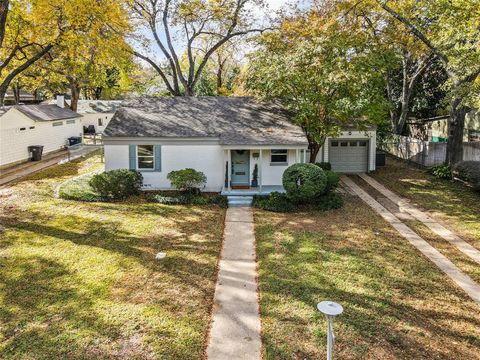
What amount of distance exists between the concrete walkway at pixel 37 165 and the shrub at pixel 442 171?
22.6m

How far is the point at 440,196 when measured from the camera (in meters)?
16.9

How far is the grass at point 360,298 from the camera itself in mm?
6410

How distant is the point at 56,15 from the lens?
54.7 ft

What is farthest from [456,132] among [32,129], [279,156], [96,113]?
[96,113]

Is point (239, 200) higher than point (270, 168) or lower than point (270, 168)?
lower

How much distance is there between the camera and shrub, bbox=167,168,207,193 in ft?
52.4

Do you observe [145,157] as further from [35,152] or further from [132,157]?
[35,152]

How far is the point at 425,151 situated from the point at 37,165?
24015 mm

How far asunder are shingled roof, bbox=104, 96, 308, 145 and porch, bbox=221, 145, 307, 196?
2.46 feet

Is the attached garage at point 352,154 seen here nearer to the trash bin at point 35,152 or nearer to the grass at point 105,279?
the grass at point 105,279

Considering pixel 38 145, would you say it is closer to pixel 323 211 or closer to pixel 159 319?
pixel 323 211

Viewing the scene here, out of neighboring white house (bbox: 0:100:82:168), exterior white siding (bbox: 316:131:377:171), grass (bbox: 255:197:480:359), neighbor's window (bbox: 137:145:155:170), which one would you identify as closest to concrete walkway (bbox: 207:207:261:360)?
grass (bbox: 255:197:480:359)

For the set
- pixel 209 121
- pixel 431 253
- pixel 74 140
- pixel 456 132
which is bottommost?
pixel 431 253

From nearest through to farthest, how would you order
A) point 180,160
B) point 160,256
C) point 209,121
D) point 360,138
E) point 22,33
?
point 160,256 → point 180,160 → point 209,121 → point 22,33 → point 360,138
